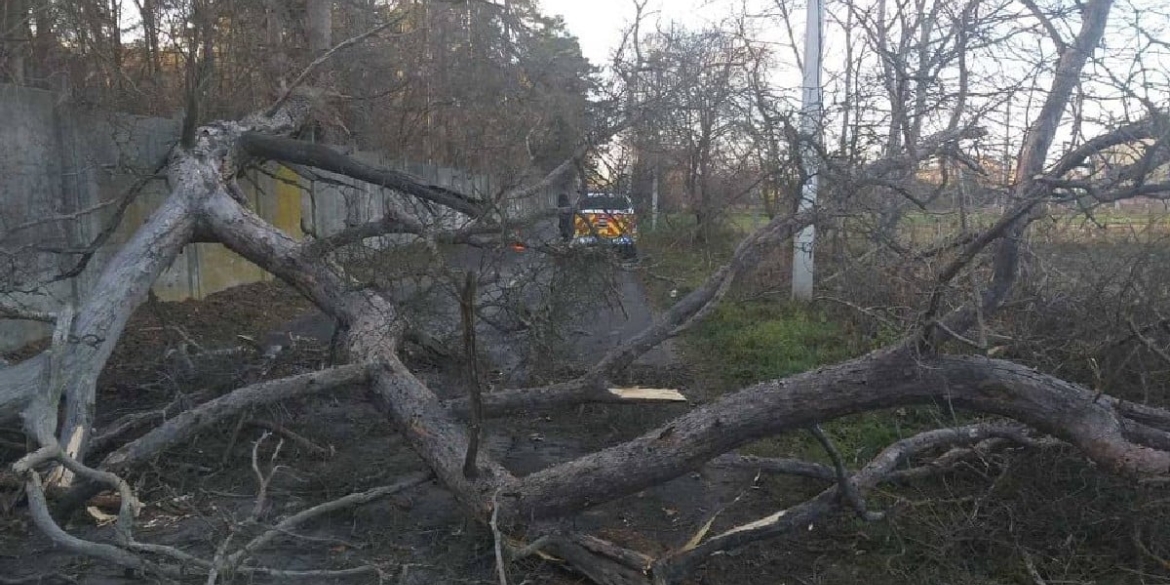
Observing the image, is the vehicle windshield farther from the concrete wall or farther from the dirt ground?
the dirt ground

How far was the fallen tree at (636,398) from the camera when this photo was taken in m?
3.35

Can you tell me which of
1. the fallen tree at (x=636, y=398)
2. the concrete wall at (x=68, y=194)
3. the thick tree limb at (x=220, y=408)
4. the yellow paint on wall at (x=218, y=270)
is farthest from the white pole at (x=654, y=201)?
the yellow paint on wall at (x=218, y=270)

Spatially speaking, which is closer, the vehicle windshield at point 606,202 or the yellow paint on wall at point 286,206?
the vehicle windshield at point 606,202

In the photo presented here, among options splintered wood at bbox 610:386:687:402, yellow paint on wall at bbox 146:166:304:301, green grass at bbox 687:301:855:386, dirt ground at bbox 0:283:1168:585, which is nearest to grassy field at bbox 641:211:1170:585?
dirt ground at bbox 0:283:1168:585

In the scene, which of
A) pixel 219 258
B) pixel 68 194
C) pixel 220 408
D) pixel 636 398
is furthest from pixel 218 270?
pixel 636 398

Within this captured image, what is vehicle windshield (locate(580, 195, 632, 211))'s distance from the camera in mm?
6067

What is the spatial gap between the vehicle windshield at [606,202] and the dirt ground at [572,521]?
1.61 m

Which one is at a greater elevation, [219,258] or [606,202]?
[606,202]

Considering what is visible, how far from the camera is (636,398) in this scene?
514cm

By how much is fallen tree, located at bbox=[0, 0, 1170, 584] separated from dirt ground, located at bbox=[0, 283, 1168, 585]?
0.21 m

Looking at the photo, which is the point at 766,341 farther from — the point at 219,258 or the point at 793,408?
the point at 219,258

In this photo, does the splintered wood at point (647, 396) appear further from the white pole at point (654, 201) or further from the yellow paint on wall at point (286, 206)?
the yellow paint on wall at point (286, 206)

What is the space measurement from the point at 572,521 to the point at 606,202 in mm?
2985

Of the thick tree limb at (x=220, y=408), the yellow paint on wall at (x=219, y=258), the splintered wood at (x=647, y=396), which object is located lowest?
the splintered wood at (x=647, y=396)
